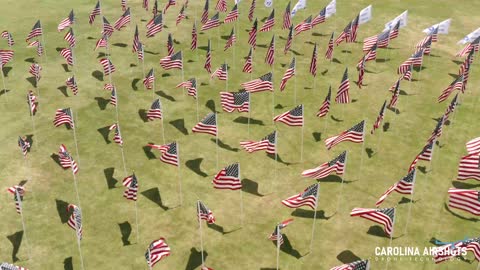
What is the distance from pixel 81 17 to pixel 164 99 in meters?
22.8

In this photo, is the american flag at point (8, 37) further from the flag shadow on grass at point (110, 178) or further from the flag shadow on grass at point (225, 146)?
the flag shadow on grass at point (225, 146)

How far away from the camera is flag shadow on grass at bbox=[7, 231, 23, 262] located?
94.7 feet

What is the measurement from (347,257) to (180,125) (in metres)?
18.1

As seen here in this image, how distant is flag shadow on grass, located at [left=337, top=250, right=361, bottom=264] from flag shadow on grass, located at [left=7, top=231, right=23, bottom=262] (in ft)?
61.0

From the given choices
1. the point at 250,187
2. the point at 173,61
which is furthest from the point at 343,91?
the point at 173,61

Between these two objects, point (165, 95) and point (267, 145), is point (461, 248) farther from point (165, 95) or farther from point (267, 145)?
point (165, 95)

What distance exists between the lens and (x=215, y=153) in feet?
123

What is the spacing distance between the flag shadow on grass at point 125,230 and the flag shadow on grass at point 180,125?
10.8 meters

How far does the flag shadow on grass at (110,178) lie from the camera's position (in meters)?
34.2

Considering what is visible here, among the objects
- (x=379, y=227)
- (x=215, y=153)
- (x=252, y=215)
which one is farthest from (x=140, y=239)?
(x=379, y=227)

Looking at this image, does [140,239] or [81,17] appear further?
[81,17]

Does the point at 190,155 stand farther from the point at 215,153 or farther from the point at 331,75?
the point at 331,75

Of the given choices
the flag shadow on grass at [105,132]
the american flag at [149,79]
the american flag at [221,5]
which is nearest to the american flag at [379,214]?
the flag shadow on grass at [105,132]

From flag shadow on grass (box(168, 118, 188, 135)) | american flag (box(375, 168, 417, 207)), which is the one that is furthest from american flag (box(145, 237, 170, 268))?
flag shadow on grass (box(168, 118, 188, 135))
